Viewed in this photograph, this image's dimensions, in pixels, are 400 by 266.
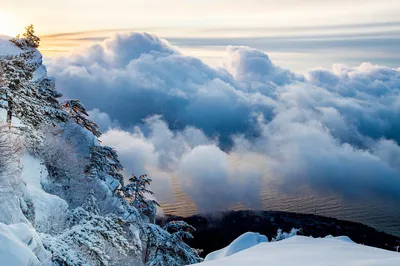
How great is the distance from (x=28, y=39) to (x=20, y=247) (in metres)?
26.8

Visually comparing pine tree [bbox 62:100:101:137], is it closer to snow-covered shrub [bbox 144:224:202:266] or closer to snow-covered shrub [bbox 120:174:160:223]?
snow-covered shrub [bbox 120:174:160:223]

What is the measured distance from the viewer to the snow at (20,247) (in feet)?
23.4

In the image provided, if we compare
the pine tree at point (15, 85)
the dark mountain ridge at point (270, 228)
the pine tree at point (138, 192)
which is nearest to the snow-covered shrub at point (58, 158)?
the pine tree at point (15, 85)

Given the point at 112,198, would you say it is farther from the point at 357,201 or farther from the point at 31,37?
the point at 357,201

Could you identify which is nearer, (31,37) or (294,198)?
(31,37)

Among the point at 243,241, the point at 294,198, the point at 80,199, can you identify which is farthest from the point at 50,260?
the point at 294,198

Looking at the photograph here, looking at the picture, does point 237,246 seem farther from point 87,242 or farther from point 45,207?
point 45,207

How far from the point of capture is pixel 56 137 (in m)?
24.8

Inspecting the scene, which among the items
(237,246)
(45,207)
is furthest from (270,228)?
(45,207)

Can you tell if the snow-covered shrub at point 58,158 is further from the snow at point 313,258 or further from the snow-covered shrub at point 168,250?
the snow at point 313,258

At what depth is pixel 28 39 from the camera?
30359 mm

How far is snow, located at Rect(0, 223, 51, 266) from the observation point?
7.12 meters

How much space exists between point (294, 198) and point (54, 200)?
623ft

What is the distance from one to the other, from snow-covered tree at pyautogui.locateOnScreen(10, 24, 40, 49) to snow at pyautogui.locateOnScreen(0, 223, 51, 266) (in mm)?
22953
